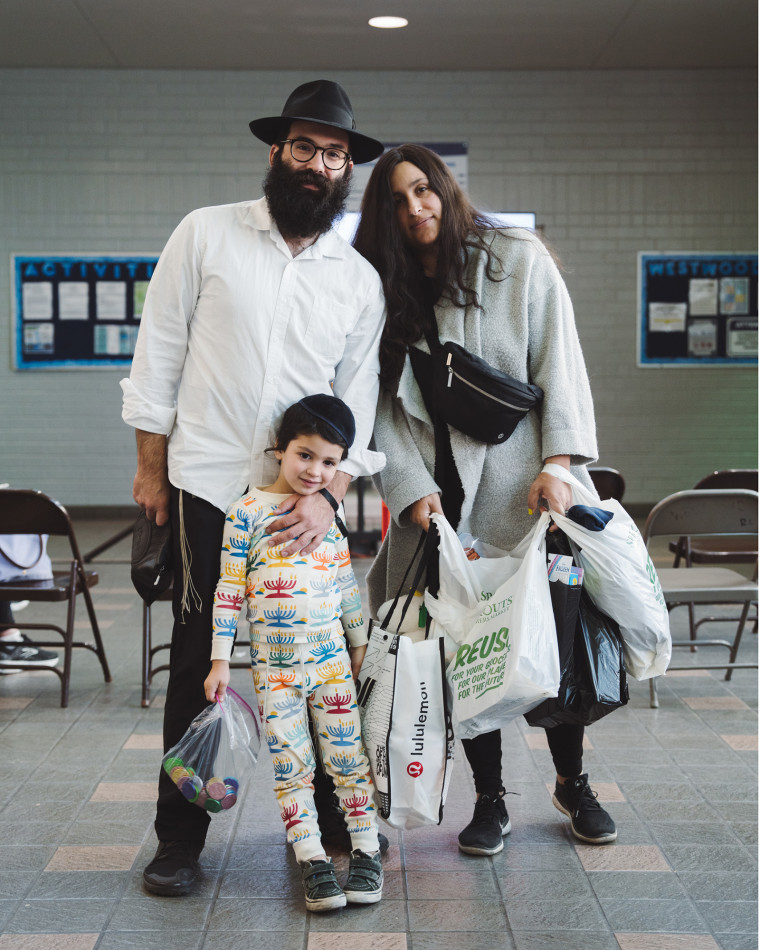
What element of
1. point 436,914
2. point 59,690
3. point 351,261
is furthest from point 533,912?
point 59,690

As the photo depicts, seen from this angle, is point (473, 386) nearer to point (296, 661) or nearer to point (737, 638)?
point (296, 661)

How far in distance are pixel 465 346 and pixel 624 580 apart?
62 centimetres

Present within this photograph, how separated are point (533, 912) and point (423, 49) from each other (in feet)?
22.1

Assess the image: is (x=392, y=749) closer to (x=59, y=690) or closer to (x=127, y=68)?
(x=59, y=690)

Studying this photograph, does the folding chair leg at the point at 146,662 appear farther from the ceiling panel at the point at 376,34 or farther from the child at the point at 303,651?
the ceiling panel at the point at 376,34

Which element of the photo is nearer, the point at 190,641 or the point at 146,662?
the point at 190,641

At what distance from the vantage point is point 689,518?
3.57m

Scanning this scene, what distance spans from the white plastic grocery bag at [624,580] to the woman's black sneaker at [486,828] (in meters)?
0.48

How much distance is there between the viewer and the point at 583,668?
217 cm

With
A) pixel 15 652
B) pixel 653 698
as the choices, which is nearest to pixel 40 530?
pixel 15 652

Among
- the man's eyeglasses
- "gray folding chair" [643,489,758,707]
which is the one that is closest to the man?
the man's eyeglasses

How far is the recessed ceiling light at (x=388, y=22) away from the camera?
267 inches

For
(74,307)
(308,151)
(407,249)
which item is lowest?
(407,249)

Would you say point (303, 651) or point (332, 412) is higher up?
point (332, 412)
